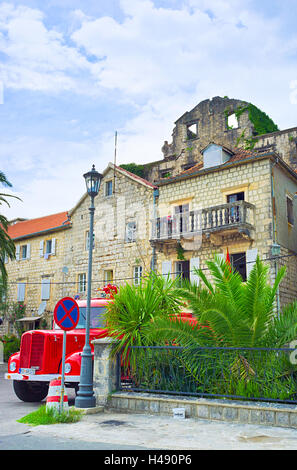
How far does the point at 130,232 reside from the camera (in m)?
26.7

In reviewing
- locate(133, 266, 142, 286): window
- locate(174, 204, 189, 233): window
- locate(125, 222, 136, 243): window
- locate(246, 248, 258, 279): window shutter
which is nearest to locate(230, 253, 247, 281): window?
locate(246, 248, 258, 279): window shutter

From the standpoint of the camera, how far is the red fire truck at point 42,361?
11.4 metres

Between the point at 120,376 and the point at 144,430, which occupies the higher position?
the point at 120,376

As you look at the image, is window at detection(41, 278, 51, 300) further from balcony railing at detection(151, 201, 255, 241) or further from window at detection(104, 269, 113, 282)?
balcony railing at detection(151, 201, 255, 241)

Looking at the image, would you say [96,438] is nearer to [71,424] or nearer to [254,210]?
[71,424]

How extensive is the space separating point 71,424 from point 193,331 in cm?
305

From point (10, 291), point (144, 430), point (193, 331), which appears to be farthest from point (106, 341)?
point (10, 291)

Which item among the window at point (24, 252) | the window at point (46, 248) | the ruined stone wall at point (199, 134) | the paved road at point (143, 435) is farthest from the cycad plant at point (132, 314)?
the window at point (24, 252)

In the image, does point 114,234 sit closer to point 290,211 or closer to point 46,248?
point 46,248

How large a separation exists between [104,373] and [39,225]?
87.0 ft

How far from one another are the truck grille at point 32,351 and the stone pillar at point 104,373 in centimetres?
196

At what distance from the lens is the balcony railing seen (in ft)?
69.3

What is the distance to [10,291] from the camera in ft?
115
